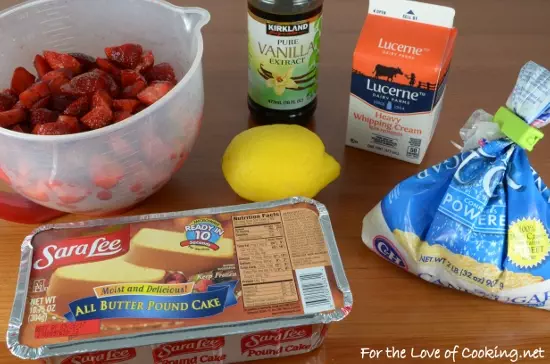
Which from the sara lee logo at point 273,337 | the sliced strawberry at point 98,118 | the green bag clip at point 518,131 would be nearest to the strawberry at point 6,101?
the sliced strawberry at point 98,118

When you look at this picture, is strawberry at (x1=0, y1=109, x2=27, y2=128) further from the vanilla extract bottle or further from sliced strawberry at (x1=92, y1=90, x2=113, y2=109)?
the vanilla extract bottle

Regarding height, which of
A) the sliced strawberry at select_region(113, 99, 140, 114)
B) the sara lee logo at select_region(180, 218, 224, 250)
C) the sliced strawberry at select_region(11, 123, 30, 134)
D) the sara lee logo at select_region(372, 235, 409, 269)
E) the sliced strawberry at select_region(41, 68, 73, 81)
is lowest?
the sara lee logo at select_region(372, 235, 409, 269)

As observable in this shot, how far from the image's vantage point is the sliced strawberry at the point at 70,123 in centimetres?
66

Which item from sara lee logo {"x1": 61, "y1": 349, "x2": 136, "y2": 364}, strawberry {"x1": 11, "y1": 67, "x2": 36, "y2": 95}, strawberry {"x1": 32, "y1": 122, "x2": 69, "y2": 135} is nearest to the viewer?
sara lee logo {"x1": 61, "y1": 349, "x2": 136, "y2": 364}

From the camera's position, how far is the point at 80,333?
0.53 metres

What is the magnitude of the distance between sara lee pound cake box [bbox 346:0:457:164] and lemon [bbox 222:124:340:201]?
10 cm

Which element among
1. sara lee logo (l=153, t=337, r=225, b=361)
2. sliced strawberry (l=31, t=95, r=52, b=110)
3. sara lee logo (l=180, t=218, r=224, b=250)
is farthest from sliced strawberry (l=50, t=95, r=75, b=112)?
sara lee logo (l=153, t=337, r=225, b=361)

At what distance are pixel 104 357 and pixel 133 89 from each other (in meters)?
0.33

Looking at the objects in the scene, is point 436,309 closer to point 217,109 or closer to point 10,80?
point 217,109

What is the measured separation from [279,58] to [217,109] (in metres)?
0.15

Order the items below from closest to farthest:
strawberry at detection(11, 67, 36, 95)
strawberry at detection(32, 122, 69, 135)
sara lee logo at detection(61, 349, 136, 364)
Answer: sara lee logo at detection(61, 349, 136, 364)
strawberry at detection(32, 122, 69, 135)
strawberry at detection(11, 67, 36, 95)

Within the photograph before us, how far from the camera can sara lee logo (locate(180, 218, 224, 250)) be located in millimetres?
612

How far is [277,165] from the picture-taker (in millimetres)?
702

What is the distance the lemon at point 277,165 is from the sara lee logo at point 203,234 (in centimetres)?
10
